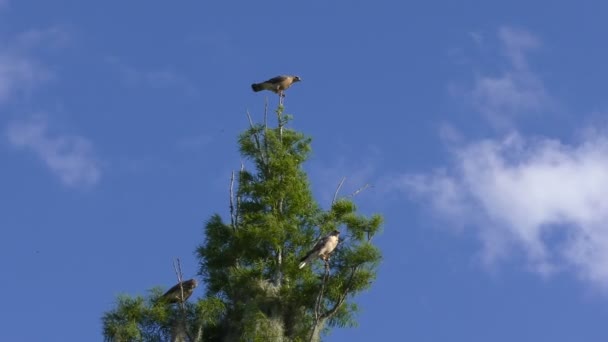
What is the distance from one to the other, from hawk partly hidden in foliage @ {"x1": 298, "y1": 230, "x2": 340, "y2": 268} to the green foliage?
0.85 feet

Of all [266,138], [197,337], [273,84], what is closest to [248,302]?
[197,337]

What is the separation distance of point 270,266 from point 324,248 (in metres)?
1.18

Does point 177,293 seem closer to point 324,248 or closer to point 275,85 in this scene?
point 324,248

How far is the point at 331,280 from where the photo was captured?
72.6 feet

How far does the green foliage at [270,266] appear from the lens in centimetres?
2158

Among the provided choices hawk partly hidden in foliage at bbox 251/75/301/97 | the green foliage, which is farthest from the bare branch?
hawk partly hidden in foliage at bbox 251/75/301/97

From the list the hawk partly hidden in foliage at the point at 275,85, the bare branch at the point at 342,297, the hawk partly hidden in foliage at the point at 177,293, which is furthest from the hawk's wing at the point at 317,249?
the hawk partly hidden in foliage at the point at 275,85

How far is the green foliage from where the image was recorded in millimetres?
21578

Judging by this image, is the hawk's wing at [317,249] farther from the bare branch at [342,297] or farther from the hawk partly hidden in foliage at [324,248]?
the bare branch at [342,297]

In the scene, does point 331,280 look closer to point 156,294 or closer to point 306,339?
point 306,339

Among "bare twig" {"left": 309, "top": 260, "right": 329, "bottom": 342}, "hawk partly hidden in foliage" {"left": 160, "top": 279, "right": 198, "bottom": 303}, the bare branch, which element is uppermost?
"hawk partly hidden in foliage" {"left": 160, "top": 279, "right": 198, "bottom": 303}

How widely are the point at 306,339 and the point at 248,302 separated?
40.1 inches

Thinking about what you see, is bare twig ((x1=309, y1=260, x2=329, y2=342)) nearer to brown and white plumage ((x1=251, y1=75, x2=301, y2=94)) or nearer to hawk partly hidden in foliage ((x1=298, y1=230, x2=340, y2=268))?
hawk partly hidden in foliage ((x1=298, y1=230, x2=340, y2=268))

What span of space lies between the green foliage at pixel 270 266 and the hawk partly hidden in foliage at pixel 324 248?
0.85ft
